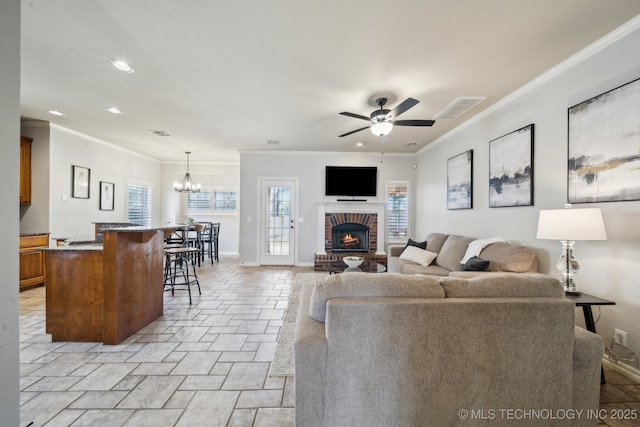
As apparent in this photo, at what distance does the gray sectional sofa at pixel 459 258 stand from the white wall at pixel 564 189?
228 mm

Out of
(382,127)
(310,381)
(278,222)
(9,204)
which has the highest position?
(382,127)

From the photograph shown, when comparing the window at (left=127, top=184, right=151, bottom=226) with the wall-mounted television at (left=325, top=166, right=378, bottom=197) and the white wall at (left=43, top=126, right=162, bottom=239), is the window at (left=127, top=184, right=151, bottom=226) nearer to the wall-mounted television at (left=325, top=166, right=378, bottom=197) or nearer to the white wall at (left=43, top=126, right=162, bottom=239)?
the white wall at (left=43, top=126, right=162, bottom=239)

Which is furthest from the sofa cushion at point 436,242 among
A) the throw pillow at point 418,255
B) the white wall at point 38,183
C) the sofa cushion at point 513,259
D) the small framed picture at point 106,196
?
the small framed picture at point 106,196

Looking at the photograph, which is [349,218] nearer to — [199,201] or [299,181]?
[299,181]

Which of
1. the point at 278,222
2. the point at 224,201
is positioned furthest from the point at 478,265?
the point at 224,201

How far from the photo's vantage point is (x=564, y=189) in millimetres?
2547

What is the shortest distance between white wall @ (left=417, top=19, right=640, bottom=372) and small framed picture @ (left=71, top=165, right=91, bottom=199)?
7002 mm

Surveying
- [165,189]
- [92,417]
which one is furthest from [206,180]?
[92,417]

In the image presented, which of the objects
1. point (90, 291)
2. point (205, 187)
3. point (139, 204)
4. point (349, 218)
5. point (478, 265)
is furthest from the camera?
point (205, 187)

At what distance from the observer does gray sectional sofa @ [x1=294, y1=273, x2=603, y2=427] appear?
131 centimetres

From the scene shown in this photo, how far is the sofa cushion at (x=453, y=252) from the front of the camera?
366 cm

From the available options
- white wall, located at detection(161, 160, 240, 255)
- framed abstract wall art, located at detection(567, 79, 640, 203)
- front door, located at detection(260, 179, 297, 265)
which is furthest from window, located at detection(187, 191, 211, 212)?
framed abstract wall art, located at detection(567, 79, 640, 203)

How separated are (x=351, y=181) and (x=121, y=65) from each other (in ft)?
14.8

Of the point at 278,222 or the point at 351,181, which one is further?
the point at 278,222
